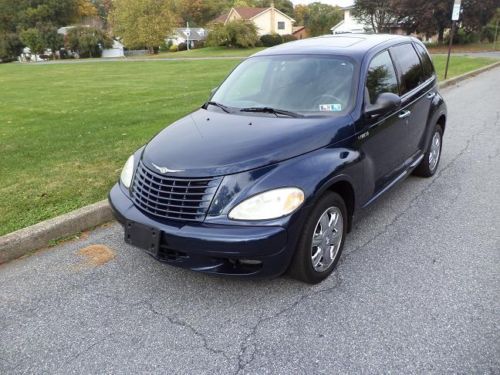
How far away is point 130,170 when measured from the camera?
11.9ft

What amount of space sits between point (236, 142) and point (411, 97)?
234 cm

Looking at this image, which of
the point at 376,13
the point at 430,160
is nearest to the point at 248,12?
the point at 376,13

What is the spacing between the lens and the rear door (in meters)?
4.45

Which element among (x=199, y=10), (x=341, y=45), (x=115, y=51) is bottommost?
(x=115, y=51)

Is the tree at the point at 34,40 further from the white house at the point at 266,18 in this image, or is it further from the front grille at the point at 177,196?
the front grille at the point at 177,196

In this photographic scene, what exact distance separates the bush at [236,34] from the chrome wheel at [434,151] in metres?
43.9

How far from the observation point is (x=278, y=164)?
119 inches

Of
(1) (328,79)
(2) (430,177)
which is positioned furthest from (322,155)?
(2) (430,177)

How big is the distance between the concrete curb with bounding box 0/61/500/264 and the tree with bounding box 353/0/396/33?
129 ft

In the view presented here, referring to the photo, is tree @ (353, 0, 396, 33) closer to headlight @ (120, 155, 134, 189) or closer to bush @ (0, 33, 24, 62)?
headlight @ (120, 155, 134, 189)

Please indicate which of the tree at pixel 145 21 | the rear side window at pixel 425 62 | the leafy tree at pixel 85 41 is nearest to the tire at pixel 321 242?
the rear side window at pixel 425 62

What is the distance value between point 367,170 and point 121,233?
7.79ft

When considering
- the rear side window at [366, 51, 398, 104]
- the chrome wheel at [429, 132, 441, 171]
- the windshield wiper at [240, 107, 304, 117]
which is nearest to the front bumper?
the windshield wiper at [240, 107, 304, 117]

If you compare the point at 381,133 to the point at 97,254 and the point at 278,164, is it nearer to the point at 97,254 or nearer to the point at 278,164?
the point at 278,164
